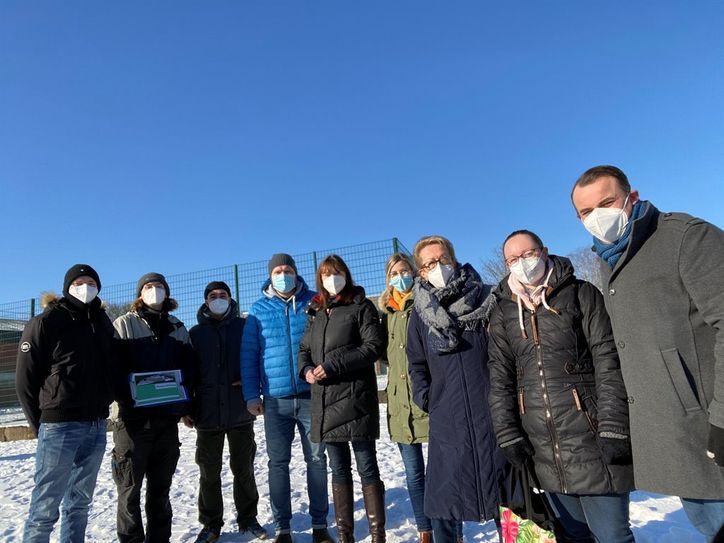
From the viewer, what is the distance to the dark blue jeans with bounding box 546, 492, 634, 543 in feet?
7.64

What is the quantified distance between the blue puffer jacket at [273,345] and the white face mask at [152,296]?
2.59 ft

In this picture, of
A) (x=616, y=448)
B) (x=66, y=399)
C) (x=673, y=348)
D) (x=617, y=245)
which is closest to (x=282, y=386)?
(x=66, y=399)

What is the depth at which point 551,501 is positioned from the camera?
8.55 ft

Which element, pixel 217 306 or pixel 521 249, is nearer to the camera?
pixel 521 249

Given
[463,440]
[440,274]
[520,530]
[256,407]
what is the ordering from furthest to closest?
[256,407], [440,274], [463,440], [520,530]

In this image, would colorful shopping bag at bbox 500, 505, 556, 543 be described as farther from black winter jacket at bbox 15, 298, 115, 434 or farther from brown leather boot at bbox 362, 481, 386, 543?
black winter jacket at bbox 15, 298, 115, 434

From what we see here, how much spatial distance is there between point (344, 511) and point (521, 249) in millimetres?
2444

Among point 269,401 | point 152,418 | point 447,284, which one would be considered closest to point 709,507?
point 447,284

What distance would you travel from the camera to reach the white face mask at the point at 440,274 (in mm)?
3354

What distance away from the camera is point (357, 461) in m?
3.81

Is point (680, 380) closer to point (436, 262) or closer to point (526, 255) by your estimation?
point (526, 255)

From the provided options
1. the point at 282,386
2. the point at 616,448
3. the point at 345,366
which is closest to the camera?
the point at 616,448

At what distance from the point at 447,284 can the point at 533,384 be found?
0.97 m

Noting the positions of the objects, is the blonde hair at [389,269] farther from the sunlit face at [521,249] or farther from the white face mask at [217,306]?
the white face mask at [217,306]
